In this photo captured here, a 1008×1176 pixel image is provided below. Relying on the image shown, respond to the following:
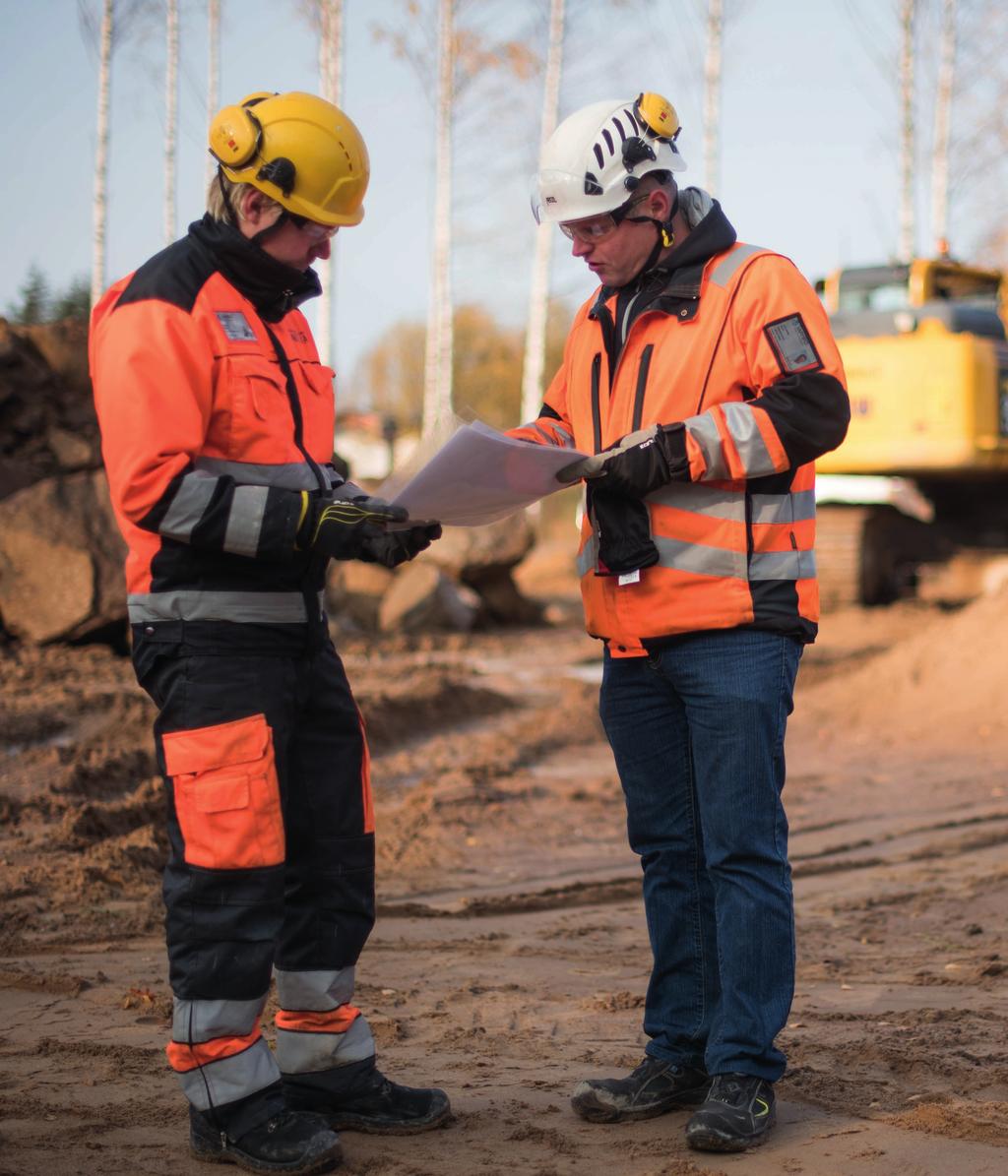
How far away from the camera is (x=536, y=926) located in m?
5.88

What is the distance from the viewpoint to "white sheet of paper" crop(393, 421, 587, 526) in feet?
11.0

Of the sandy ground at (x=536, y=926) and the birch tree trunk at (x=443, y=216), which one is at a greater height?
the birch tree trunk at (x=443, y=216)

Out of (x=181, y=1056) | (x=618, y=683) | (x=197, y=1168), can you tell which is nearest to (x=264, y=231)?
(x=618, y=683)

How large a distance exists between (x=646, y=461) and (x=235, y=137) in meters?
1.16

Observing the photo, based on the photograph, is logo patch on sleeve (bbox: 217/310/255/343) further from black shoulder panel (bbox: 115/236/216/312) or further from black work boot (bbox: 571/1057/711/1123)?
black work boot (bbox: 571/1057/711/1123)

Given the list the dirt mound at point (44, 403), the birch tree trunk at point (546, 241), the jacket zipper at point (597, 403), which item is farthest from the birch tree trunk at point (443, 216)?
the jacket zipper at point (597, 403)

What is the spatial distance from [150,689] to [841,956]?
9.87 feet

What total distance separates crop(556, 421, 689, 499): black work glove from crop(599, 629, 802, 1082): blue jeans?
1.26ft

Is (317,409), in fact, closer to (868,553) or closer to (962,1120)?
(962,1120)

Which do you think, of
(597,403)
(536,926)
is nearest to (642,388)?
(597,403)

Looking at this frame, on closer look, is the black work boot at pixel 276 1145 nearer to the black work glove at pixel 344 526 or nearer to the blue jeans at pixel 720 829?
the blue jeans at pixel 720 829

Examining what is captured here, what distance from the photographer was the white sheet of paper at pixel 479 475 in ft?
11.0

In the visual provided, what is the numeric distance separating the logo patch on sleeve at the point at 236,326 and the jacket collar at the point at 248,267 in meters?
0.09

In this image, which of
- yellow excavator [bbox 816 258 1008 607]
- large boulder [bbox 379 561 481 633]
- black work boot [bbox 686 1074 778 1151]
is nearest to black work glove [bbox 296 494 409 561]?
black work boot [bbox 686 1074 778 1151]
